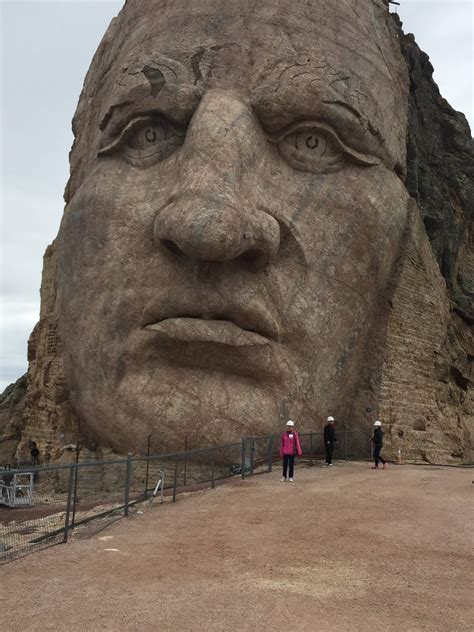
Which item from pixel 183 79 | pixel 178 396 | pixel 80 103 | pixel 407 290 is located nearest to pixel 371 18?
pixel 183 79

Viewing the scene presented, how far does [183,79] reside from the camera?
10719mm

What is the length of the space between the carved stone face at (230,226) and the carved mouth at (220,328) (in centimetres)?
3

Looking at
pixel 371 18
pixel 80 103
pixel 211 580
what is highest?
pixel 371 18

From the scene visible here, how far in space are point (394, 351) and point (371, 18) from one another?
21.8ft

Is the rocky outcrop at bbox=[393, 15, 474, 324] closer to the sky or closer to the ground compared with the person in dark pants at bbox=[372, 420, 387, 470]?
closer to the sky

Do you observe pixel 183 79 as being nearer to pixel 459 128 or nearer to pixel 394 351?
pixel 394 351

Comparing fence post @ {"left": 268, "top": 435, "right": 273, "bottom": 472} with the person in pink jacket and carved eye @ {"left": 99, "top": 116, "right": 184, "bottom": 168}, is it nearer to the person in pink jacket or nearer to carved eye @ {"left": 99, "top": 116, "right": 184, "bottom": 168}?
the person in pink jacket

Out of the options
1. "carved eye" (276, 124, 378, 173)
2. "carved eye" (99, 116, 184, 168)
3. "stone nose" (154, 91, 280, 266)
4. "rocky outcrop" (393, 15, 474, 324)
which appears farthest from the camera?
"rocky outcrop" (393, 15, 474, 324)

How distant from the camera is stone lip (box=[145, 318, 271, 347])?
9734 millimetres

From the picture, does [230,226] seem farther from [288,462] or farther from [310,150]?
[288,462]

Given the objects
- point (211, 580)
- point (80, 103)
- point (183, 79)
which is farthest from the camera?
point (80, 103)

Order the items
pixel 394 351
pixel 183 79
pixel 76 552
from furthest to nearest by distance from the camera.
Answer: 1. pixel 394 351
2. pixel 183 79
3. pixel 76 552

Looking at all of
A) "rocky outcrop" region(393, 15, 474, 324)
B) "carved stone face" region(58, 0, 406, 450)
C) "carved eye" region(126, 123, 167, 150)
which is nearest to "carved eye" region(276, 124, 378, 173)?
"carved stone face" region(58, 0, 406, 450)

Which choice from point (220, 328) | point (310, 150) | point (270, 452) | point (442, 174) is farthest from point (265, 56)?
point (270, 452)
